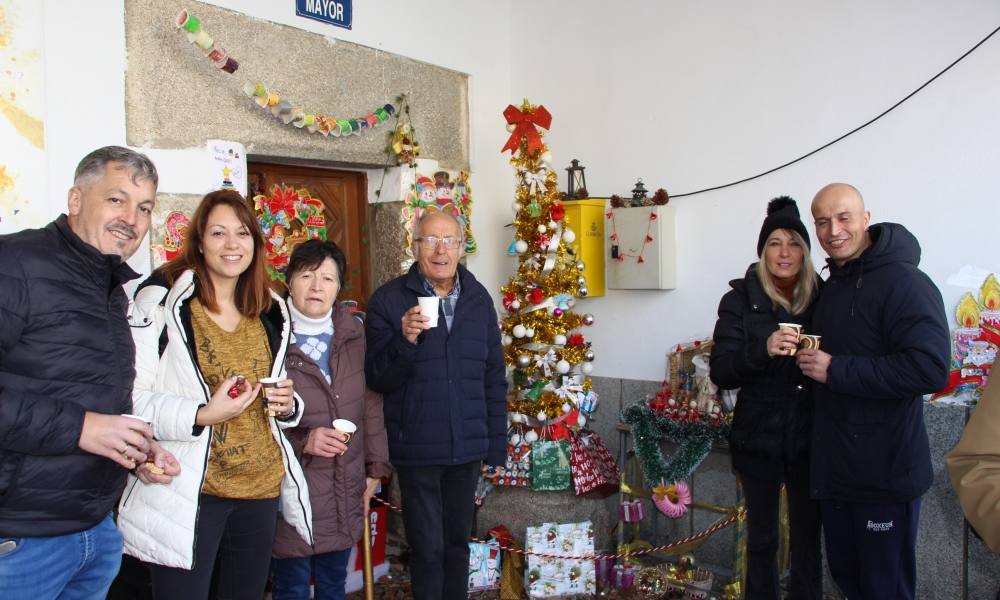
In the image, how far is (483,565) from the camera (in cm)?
413

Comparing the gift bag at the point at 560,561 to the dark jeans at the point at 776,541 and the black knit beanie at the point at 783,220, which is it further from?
the black knit beanie at the point at 783,220

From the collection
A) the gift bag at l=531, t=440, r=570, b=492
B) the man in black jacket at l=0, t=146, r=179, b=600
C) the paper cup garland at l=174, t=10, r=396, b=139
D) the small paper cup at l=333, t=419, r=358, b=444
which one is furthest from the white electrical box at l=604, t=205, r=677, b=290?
the man in black jacket at l=0, t=146, r=179, b=600

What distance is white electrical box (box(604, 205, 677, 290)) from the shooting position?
15.0 ft

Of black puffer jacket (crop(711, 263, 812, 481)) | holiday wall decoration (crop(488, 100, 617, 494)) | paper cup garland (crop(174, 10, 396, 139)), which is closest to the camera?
black puffer jacket (crop(711, 263, 812, 481))

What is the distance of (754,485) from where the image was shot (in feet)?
10.2

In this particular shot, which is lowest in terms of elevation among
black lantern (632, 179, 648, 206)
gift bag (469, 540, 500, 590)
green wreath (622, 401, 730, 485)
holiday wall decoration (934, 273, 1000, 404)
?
gift bag (469, 540, 500, 590)

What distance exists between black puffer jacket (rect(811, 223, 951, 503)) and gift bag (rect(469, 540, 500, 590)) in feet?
6.45

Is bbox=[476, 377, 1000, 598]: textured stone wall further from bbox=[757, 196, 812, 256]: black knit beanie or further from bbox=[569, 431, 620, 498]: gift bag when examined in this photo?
bbox=[757, 196, 812, 256]: black knit beanie

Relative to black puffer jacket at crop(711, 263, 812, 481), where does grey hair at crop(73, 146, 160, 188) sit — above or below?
above

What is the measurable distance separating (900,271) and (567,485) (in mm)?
2341

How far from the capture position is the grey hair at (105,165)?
2.05 metres

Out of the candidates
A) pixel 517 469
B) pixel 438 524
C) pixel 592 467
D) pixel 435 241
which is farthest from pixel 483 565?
pixel 435 241

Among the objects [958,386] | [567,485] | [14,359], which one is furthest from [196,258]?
[958,386]

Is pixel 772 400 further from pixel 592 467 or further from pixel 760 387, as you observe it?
pixel 592 467
